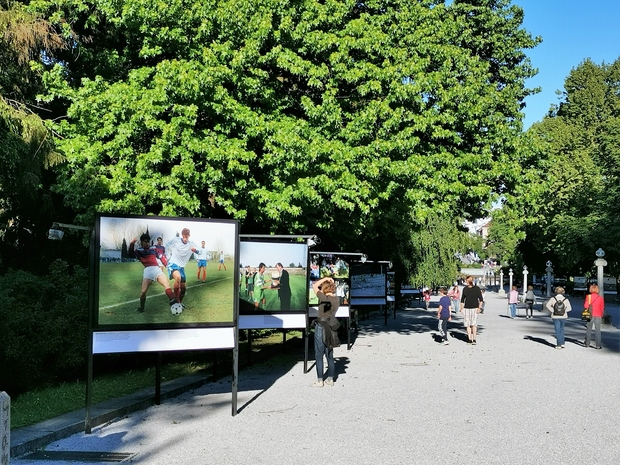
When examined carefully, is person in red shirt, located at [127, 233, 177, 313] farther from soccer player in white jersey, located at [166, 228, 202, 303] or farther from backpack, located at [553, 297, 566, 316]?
backpack, located at [553, 297, 566, 316]

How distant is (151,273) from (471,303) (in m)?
13.9

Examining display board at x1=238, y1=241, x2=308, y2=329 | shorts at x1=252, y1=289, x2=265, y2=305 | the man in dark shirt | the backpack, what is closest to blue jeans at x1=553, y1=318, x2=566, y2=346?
the backpack

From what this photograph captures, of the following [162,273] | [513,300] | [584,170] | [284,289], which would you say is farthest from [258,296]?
[584,170]

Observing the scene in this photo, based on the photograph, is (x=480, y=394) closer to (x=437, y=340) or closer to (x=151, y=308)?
(x=151, y=308)

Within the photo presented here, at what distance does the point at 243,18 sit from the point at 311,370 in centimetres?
785

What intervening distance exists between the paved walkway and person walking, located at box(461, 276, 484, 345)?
459 cm

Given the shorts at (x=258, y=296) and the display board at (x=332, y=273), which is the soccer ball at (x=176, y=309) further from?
the display board at (x=332, y=273)

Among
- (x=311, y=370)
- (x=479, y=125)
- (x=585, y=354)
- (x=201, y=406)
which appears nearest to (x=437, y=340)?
(x=585, y=354)

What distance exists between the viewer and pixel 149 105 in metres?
15.0

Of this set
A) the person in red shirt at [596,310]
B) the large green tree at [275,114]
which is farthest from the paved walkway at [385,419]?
the large green tree at [275,114]

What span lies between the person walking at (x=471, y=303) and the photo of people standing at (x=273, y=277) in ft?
28.2

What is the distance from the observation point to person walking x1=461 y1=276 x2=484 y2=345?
21.4 metres

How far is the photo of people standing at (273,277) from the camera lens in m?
13.4

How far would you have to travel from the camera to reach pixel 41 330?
38.9ft
